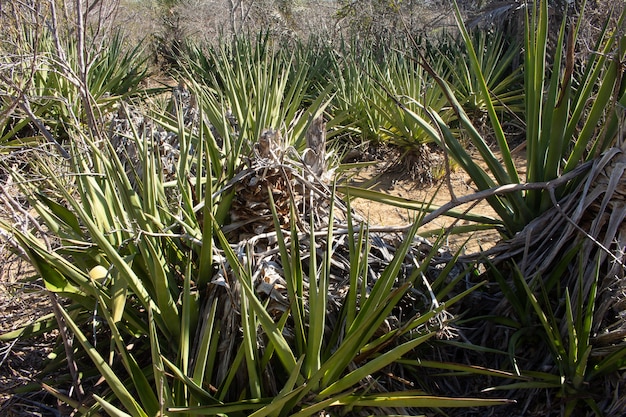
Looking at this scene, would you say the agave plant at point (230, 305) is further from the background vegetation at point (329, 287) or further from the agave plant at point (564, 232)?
the agave plant at point (564, 232)

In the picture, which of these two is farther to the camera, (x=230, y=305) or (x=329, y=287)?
(x=329, y=287)

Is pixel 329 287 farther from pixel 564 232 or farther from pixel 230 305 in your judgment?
pixel 564 232

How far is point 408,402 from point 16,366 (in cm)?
156

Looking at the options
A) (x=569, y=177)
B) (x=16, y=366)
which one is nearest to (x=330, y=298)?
(x=569, y=177)

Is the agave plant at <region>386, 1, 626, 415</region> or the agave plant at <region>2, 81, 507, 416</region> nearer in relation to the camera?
the agave plant at <region>2, 81, 507, 416</region>

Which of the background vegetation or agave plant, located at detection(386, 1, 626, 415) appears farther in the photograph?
agave plant, located at detection(386, 1, 626, 415)

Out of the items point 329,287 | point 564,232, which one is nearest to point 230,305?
point 329,287

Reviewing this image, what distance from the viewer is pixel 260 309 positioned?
1476 mm

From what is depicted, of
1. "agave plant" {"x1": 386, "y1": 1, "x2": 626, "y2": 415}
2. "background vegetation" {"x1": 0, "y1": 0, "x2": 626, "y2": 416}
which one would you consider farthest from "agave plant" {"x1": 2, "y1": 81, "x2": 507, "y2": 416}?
"agave plant" {"x1": 386, "y1": 1, "x2": 626, "y2": 415}

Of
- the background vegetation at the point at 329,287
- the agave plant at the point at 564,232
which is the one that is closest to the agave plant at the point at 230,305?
the background vegetation at the point at 329,287

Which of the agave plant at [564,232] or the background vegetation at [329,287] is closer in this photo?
the background vegetation at [329,287]

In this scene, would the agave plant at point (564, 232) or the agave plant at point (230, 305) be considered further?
the agave plant at point (564, 232)

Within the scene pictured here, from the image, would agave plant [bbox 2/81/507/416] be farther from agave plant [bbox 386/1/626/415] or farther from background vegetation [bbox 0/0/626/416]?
agave plant [bbox 386/1/626/415]

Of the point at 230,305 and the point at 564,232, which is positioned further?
the point at 564,232
